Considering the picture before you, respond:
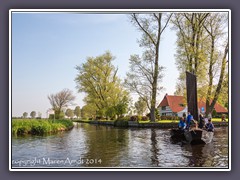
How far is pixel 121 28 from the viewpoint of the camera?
8242mm

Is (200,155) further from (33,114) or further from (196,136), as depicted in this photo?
(33,114)

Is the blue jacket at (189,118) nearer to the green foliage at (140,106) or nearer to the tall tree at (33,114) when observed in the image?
the green foliage at (140,106)

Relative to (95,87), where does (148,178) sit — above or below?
below

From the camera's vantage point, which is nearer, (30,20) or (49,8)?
(49,8)

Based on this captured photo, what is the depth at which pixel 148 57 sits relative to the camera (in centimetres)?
1116

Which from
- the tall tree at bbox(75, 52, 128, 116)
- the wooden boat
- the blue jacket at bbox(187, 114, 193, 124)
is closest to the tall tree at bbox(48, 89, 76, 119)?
the tall tree at bbox(75, 52, 128, 116)

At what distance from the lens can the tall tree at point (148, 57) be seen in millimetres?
8531

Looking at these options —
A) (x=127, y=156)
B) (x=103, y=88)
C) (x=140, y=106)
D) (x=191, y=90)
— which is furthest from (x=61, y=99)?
(x=191, y=90)

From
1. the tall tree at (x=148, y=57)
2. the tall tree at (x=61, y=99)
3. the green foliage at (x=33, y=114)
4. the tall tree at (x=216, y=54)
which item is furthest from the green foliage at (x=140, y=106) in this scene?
the green foliage at (x=33, y=114)

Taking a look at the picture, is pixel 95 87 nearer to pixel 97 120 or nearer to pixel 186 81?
pixel 97 120

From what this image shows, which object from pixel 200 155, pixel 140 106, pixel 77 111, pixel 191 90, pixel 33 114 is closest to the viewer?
pixel 33 114
